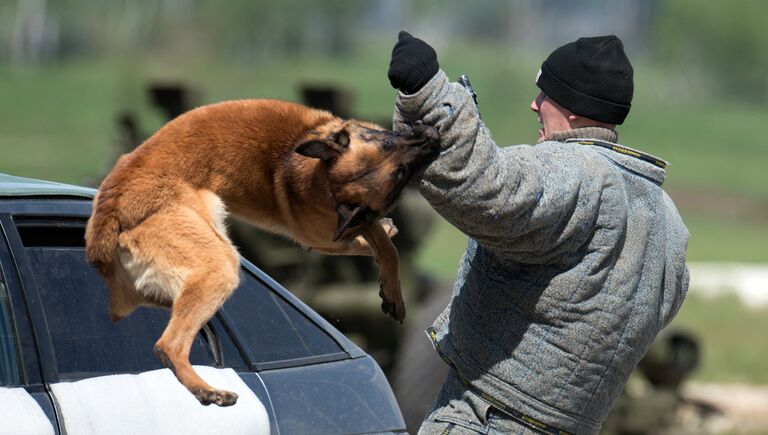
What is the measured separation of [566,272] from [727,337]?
14478 mm

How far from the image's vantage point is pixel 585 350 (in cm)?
349

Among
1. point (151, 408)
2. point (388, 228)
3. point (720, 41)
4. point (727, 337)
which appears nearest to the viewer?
point (151, 408)

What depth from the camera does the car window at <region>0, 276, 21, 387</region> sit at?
337cm

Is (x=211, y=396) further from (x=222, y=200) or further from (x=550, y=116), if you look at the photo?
(x=550, y=116)

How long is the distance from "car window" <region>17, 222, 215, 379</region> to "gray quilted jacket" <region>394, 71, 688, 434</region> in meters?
0.82

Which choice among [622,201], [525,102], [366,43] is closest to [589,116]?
[622,201]

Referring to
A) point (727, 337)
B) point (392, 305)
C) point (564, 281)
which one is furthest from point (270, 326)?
point (727, 337)

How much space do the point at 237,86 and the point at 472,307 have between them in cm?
2889

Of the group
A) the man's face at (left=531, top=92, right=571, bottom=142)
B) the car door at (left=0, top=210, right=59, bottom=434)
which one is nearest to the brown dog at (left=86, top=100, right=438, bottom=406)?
the car door at (left=0, top=210, right=59, bottom=434)

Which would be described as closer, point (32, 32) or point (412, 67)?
point (412, 67)

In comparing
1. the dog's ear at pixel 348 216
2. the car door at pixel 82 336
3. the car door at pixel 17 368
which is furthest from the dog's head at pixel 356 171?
the car door at pixel 17 368

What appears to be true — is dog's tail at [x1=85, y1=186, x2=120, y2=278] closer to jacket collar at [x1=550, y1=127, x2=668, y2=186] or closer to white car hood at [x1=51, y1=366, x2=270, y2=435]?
white car hood at [x1=51, y1=366, x2=270, y2=435]

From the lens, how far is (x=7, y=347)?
11.2 feet

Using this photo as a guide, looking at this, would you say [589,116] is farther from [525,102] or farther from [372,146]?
[525,102]
